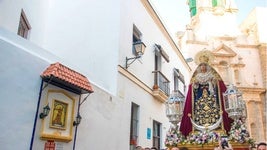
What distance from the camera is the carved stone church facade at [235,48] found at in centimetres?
1736

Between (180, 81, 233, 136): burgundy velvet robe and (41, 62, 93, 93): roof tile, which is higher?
(41, 62, 93, 93): roof tile

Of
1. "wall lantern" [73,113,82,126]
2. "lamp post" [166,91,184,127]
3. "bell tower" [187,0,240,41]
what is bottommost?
"wall lantern" [73,113,82,126]

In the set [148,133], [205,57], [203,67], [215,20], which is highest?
[215,20]

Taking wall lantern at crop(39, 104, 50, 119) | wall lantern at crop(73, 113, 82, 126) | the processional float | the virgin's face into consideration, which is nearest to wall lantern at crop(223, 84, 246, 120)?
the processional float

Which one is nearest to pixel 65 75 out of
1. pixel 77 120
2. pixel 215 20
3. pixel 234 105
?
pixel 77 120

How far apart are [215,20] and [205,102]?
48.6 feet

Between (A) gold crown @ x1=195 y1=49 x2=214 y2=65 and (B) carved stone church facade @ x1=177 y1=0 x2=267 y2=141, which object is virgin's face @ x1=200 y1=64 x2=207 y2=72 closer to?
(A) gold crown @ x1=195 y1=49 x2=214 y2=65

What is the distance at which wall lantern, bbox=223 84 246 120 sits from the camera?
18.3 feet

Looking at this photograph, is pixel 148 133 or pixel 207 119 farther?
pixel 148 133

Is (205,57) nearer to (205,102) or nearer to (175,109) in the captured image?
(205,102)

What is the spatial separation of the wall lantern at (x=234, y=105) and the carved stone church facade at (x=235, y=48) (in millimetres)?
11955

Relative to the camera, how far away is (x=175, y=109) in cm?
653

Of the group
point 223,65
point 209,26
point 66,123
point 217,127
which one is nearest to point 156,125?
point 217,127

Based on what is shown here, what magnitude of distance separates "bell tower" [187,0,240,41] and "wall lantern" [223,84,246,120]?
1363cm
